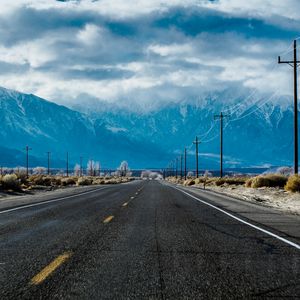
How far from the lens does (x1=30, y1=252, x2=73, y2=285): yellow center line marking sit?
7.20 meters

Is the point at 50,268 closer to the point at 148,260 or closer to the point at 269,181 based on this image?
the point at 148,260

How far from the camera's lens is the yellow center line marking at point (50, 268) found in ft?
23.6

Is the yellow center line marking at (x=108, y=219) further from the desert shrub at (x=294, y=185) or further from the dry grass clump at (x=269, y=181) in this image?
the dry grass clump at (x=269, y=181)

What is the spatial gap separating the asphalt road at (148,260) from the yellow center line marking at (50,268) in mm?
13

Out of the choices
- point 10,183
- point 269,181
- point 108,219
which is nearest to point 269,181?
point 269,181

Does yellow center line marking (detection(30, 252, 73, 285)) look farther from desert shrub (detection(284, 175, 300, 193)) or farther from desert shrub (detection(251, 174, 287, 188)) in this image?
desert shrub (detection(251, 174, 287, 188))

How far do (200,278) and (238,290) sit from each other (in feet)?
2.60

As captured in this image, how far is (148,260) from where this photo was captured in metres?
8.73

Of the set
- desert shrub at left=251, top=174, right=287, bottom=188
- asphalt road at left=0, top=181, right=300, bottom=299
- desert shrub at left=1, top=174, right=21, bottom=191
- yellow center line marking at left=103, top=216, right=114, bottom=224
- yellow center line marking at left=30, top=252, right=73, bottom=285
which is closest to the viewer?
asphalt road at left=0, top=181, right=300, bottom=299

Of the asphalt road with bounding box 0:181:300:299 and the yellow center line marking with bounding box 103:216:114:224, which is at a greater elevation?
the yellow center line marking with bounding box 103:216:114:224

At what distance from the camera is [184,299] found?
6.31 metres

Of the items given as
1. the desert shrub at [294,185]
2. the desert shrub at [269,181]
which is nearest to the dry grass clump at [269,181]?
the desert shrub at [269,181]

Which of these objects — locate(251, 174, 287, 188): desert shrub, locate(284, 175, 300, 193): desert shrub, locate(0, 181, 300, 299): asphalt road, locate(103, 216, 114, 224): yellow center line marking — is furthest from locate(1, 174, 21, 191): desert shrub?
locate(0, 181, 300, 299): asphalt road

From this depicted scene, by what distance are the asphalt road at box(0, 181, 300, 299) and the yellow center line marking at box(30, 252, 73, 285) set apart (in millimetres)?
13
